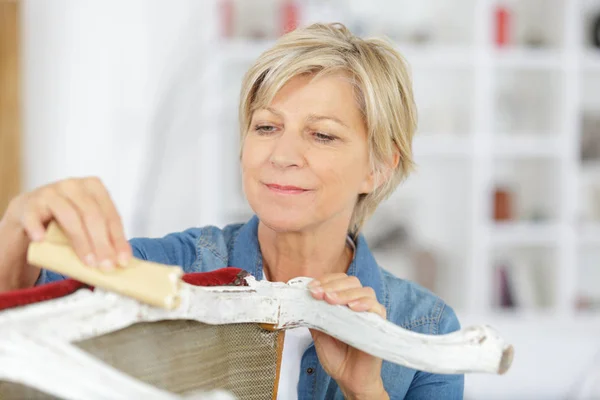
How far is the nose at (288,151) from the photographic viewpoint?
4.23ft

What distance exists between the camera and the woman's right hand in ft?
2.46

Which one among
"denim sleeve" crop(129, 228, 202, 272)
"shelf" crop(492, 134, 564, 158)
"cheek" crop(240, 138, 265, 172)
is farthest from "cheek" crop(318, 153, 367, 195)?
"shelf" crop(492, 134, 564, 158)

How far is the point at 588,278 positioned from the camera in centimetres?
456

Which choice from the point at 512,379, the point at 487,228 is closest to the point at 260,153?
the point at 487,228

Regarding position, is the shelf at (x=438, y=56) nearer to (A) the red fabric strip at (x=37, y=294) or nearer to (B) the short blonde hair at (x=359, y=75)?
(B) the short blonde hair at (x=359, y=75)

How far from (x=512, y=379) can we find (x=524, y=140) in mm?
1271

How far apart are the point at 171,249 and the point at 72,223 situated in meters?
0.62

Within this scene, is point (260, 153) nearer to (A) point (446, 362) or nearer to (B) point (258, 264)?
(B) point (258, 264)

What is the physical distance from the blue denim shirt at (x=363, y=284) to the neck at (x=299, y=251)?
3cm

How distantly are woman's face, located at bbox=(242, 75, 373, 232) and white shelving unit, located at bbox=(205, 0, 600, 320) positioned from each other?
2.59 m

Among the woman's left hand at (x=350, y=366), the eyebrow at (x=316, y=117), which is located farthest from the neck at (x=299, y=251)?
the woman's left hand at (x=350, y=366)

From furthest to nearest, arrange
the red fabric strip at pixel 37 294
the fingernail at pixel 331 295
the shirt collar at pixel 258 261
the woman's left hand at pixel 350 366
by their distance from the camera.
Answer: the shirt collar at pixel 258 261 → the woman's left hand at pixel 350 366 → the fingernail at pixel 331 295 → the red fabric strip at pixel 37 294

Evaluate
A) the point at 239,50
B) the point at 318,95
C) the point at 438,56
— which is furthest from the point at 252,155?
the point at 438,56

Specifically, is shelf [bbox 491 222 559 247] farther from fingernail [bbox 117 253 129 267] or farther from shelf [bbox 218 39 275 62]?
fingernail [bbox 117 253 129 267]
